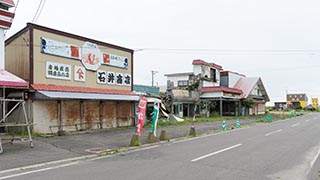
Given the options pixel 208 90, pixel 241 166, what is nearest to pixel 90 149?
pixel 241 166

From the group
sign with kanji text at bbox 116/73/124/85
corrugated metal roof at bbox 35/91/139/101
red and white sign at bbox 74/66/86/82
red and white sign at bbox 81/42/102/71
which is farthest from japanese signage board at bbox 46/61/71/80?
sign with kanji text at bbox 116/73/124/85

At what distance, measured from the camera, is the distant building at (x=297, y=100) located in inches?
3955

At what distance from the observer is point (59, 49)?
1872cm

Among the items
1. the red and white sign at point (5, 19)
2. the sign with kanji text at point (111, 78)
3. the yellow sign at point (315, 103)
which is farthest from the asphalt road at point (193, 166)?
the yellow sign at point (315, 103)

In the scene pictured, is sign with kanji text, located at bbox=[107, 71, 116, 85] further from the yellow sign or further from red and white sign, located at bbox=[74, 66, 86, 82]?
the yellow sign

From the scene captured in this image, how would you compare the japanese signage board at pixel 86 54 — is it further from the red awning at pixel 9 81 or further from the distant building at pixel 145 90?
the distant building at pixel 145 90

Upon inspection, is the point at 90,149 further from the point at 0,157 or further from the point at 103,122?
the point at 103,122

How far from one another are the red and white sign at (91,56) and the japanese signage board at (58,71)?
146 centimetres

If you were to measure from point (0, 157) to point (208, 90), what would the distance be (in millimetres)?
34919

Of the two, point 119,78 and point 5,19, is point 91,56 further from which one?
point 5,19

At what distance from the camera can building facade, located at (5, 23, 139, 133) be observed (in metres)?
17.2

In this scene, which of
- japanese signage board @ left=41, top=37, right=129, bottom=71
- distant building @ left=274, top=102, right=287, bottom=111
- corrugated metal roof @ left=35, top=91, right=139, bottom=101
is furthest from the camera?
distant building @ left=274, top=102, right=287, bottom=111

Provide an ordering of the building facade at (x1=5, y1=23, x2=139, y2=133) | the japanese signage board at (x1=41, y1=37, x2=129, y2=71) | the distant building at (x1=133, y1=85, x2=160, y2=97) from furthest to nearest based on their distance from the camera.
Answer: the distant building at (x1=133, y1=85, x2=160, y2=97)
the japanese signage board at (x1=41, y1=37, x2=129, y2=71)
the building facade at (x1=5, y1=23, x2=139, y2=133)

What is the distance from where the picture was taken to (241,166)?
9062 mm
